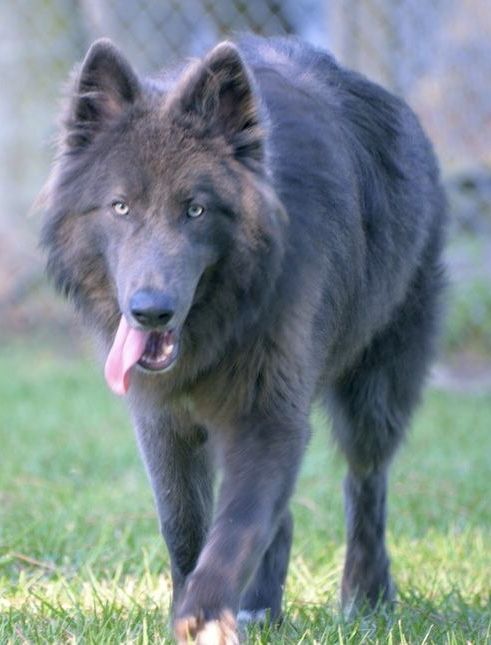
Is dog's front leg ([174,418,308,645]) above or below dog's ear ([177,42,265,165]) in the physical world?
below

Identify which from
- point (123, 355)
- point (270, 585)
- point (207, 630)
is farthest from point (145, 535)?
point (207, 630)

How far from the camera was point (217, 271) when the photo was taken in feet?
12.3

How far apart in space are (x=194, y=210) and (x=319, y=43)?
5977 millimetres

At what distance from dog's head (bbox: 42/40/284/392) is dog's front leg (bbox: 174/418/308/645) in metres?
0.35

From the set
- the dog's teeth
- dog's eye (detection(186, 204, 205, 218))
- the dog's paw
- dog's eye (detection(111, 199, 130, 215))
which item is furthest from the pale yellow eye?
the dog's paw

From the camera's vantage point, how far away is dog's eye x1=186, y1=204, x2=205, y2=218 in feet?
12.0

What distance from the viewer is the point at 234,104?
3.79m

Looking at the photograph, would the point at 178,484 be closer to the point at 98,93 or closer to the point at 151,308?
the point at 151,308

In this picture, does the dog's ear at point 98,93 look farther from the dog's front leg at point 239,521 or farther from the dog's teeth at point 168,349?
the dog's front leg at point 239,521

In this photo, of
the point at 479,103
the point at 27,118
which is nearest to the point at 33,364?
the point at 27,118

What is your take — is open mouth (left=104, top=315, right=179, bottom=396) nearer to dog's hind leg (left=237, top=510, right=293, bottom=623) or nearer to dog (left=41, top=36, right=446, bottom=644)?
dog (left=41, top=36, right=446, bottom=644)

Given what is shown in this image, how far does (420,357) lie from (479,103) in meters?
5.15

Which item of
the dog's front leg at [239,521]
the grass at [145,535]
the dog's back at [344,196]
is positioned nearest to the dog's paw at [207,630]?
the dog's front leg at [239,521]

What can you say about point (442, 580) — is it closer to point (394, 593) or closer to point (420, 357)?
point (394, 593)
